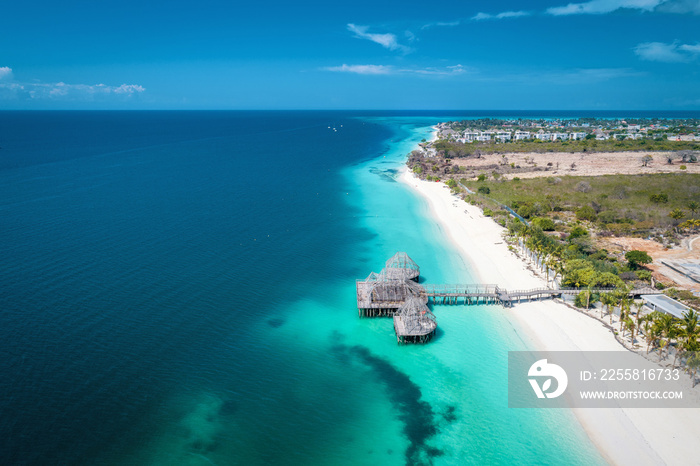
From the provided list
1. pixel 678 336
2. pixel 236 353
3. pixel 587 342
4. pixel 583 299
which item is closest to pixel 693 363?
Answer: pixel 678 336

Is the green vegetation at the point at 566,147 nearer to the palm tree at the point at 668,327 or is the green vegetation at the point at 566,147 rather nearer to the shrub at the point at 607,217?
the shrub at the point at 607,217

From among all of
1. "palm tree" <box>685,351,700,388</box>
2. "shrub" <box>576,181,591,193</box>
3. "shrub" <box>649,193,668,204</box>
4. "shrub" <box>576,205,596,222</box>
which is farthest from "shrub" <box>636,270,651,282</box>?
"shrub" <box>576,181,591,193</box>

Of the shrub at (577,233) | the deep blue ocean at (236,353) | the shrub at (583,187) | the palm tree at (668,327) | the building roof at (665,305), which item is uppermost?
the shrub at (583,187)

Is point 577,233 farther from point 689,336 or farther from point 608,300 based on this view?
point 689,336

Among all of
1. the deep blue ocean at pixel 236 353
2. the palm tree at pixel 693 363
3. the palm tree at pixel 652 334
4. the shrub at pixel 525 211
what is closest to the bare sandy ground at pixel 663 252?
the shrub at pixel 525 211

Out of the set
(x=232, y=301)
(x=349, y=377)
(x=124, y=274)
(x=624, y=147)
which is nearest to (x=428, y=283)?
(x=349, y=377)

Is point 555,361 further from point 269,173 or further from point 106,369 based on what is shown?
point 269,173

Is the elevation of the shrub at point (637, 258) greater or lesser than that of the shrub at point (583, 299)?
greater
